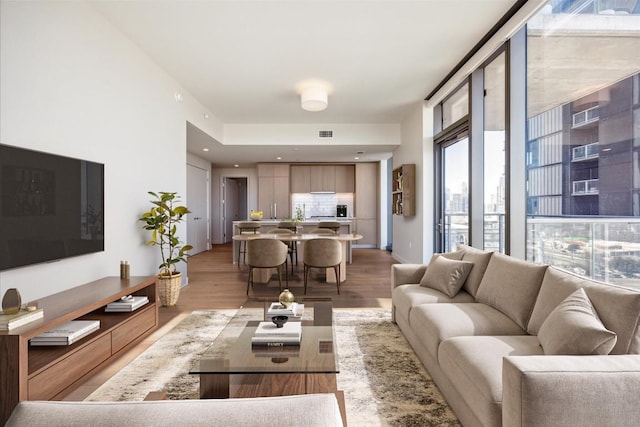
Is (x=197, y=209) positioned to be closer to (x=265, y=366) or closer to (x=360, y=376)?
(x=360, y=376)

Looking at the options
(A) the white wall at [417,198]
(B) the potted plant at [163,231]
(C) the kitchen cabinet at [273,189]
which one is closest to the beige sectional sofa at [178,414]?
(B) the potted plant at [163,231]

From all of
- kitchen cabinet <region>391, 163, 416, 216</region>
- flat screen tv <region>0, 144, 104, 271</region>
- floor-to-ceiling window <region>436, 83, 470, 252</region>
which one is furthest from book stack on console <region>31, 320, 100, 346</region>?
kitchen cabinet <region>391, 163, 416, 216</region>

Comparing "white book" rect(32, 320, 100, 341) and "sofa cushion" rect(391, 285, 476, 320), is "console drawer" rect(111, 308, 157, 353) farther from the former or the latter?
"sofa cushion" rect(391, 285, 476, 320)

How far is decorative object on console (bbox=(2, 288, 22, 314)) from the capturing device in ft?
6.32

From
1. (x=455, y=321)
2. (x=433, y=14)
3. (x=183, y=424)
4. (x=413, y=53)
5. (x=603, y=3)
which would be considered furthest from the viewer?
(x=413, y=53)

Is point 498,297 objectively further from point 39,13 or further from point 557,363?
point 39,13

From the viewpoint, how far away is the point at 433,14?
10.6ft

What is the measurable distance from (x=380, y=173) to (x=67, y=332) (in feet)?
28.2

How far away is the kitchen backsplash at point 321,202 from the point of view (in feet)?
33.8

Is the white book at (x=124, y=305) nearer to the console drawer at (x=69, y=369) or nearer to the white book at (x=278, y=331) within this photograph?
the console drawer at (x=69, y=369)

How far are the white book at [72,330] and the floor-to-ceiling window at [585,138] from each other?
148 inches

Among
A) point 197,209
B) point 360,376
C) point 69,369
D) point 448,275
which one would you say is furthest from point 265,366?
point 197,209

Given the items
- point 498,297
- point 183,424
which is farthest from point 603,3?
point 183,424

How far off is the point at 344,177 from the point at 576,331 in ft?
29.2
